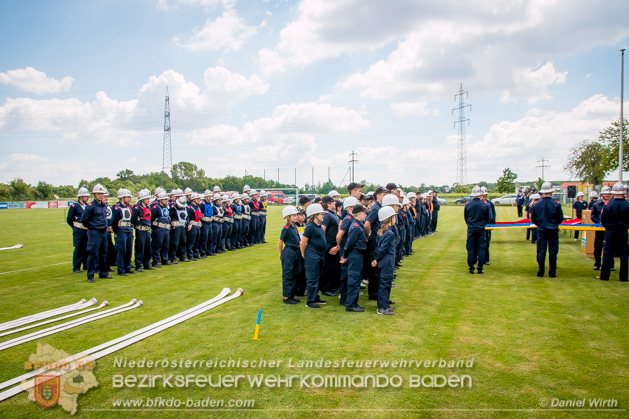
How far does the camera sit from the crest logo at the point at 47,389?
396 cm

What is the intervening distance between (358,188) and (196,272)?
530 centimetres

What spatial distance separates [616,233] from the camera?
920cm

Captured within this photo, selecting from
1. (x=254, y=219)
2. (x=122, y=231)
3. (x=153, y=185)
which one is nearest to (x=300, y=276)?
(x=122, y=231)

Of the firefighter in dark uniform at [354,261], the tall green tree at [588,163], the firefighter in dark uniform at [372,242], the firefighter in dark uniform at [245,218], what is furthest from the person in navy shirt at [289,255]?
the tall green tree at [588,163]

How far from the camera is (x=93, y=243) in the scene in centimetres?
997

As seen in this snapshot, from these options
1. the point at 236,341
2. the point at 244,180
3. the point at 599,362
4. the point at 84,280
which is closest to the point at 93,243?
the point at 84,280

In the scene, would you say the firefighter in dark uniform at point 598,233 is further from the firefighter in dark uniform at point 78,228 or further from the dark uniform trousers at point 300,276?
the firefighter in dark uniform at point 78,228

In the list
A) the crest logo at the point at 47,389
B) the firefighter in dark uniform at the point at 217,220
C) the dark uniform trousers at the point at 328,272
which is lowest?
the crest logo at the point at 47,389

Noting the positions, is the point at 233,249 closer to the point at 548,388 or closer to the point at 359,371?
the point at 359,371

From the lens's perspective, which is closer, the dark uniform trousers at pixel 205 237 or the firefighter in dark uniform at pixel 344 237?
the firefighter in dark uniform at pixel 344 237

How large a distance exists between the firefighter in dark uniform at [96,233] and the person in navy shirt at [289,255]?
213 inches

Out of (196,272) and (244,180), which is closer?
(196,272)

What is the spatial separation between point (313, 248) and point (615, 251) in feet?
24.7

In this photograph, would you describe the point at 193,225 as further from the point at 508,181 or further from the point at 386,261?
the point at 508,181
